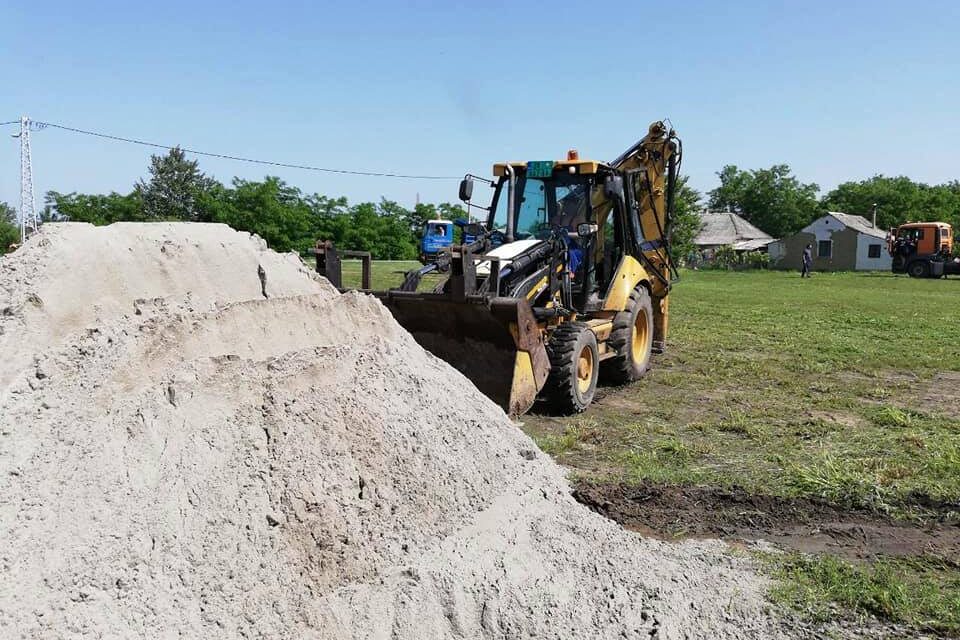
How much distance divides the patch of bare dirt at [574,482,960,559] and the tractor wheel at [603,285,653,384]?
3479mm

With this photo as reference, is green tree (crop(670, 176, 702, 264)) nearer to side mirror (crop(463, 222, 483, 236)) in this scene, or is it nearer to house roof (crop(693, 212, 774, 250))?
house roof (crop(693, 212, 774, 250))

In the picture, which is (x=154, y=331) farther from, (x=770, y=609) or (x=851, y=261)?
(x=851, y=261)

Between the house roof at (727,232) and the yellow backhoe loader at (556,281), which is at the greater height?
the house roof at (727,232)

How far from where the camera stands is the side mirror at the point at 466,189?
345 inches

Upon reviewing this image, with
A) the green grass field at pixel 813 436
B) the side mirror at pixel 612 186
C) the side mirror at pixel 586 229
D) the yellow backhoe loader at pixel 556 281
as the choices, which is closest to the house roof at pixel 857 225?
the green grass field at pixel 813 436

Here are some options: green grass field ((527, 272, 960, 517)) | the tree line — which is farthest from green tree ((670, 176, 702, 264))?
green grass field ((527, 272, 960, 517))

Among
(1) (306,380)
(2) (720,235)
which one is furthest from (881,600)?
(2) (720,235)

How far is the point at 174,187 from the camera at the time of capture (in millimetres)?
54094

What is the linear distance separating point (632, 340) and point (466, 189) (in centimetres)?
268

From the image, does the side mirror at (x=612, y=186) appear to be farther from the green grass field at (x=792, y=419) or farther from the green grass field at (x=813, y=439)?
the green grass field at (x=792, y=419)

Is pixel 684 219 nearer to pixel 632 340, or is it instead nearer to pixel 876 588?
pixel 632 340

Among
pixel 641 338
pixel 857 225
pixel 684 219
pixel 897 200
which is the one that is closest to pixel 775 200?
pixel 897 200

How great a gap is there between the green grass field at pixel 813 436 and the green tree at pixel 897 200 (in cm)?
5808

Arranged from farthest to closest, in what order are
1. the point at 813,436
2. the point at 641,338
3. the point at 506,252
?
the point at 641,338
the point at 506,252
the point at 813,436
